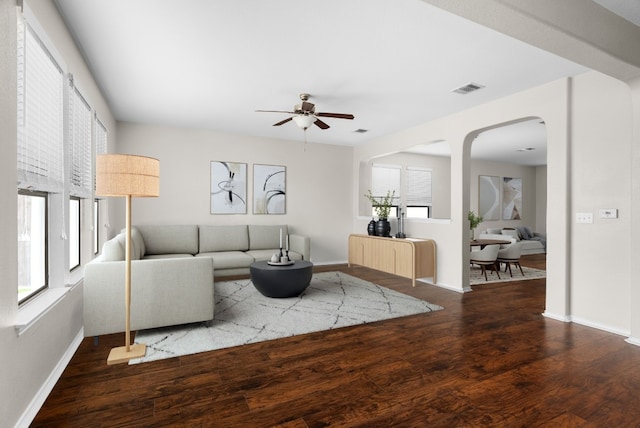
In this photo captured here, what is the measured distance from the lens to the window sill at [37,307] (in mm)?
1867

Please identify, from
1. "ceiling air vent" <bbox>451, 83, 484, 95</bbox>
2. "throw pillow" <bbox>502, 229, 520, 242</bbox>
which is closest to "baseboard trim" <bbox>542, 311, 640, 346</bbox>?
"ceiling air vent" <bbox>451, 83, 484, 95</bbox>

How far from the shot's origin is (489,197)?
32.3ft

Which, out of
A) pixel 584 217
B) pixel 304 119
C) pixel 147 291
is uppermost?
pixel 304 119

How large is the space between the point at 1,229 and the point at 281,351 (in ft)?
6.68

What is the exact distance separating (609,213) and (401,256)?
2755 millimetres

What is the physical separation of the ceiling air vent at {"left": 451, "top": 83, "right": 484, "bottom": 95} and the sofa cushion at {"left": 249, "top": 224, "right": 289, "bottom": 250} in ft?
12.3

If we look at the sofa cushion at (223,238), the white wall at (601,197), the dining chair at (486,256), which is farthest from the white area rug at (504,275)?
the sofa cushion at (223,238)

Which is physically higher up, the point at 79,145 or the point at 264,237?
the point at 79,145

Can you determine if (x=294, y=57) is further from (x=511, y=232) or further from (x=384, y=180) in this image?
(x=511, y=232)

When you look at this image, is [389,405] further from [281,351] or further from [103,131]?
[103,131]

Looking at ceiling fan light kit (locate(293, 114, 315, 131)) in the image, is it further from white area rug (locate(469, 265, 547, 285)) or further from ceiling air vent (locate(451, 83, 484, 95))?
white area rug (locate(469, 265, 547, 285))

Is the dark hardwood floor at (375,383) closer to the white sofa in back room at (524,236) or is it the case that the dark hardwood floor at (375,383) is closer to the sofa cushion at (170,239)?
the sofa cushion at (170,239)

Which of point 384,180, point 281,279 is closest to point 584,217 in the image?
point 281,279

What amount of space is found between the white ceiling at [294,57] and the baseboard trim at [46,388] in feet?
8.81
